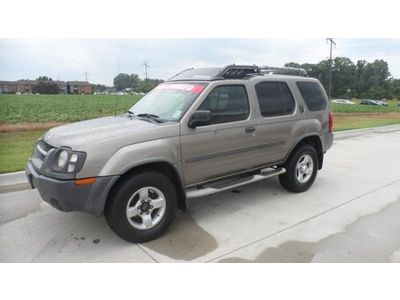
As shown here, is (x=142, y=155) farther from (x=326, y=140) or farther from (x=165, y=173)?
(x=326, y=140)

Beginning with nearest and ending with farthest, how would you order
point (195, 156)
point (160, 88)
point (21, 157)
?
point (195, 156) → point (160, 88) → point (21, 157)

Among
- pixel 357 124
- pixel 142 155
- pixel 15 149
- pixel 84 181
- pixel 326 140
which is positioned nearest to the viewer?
pixel 84 181

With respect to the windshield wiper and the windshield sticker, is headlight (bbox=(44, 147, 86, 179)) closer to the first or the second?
the windshield wiper

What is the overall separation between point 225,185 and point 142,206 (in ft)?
3.81

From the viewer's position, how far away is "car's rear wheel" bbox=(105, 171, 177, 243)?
3209 mm

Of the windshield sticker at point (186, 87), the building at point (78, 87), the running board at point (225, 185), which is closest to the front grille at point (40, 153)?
the running board at point (225, 185)

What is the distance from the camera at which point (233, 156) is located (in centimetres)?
407

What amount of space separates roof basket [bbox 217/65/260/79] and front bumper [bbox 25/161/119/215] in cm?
209

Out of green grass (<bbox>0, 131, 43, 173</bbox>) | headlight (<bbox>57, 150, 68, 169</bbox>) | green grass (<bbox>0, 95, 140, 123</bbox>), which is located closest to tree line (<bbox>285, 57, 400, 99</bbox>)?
green grass (<bbox>0, 95, 140, 123</bbox>)

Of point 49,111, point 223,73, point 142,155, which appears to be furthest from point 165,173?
point 49,111

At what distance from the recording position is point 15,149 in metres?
7.55
